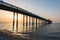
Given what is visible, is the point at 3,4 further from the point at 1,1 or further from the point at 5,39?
the point at 5,39

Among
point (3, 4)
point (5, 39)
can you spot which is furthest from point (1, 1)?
point (5, 39)

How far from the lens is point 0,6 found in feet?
116

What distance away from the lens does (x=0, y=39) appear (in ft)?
63.7

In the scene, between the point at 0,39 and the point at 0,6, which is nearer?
the point at 0,39

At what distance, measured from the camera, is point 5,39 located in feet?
66.1

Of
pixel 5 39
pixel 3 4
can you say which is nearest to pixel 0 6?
pixel 3 4

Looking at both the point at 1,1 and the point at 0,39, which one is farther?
the point at 1,1

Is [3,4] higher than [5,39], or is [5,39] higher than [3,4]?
[3,4]

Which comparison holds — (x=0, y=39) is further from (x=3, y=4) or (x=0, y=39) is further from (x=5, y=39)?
(x=3, y=4)

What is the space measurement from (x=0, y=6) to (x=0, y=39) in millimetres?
16941

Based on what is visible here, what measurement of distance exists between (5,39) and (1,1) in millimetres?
15158

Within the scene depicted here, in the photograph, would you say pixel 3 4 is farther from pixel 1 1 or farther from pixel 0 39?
pixel 0 39

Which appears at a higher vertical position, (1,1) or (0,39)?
(1,1)

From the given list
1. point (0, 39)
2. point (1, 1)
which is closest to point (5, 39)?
point (0, 39)
